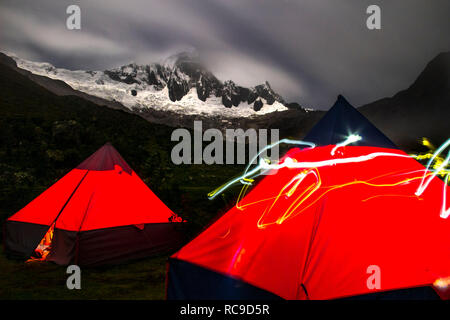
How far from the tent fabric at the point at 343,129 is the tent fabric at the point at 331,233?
0.12m

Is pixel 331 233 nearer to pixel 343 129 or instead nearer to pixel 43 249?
pixel 343 129

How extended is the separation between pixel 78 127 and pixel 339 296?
56.4 metres

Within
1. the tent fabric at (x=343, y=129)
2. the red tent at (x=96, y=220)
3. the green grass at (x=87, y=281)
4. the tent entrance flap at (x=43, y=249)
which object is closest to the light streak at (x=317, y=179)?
the tent fabric at (x=343, y=129)

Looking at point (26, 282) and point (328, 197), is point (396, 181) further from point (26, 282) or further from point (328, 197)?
point (26, 282)

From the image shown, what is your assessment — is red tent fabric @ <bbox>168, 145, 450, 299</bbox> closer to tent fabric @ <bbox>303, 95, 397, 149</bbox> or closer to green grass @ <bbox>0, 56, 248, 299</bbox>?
tent fabric @ <bbox>303, 95, 397, 149</bbox>

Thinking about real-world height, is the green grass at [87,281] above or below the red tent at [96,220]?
below

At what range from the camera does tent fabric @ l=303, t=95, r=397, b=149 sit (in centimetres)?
610

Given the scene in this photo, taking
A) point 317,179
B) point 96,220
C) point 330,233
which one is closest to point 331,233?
point 330,233

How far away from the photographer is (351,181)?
546 centimetres

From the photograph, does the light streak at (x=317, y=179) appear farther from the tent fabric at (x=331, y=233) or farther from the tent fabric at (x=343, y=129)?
the tent fabric at (x=343, y=129)

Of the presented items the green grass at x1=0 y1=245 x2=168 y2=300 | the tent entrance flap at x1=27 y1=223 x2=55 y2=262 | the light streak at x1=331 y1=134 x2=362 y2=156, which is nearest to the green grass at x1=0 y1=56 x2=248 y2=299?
the green grass at x1=0 y1=245 x2=168 y2=300

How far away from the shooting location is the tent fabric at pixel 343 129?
20.0 ft

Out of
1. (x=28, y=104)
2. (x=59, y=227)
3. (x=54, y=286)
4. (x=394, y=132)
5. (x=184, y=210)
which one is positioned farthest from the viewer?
(x=28, y=104)
